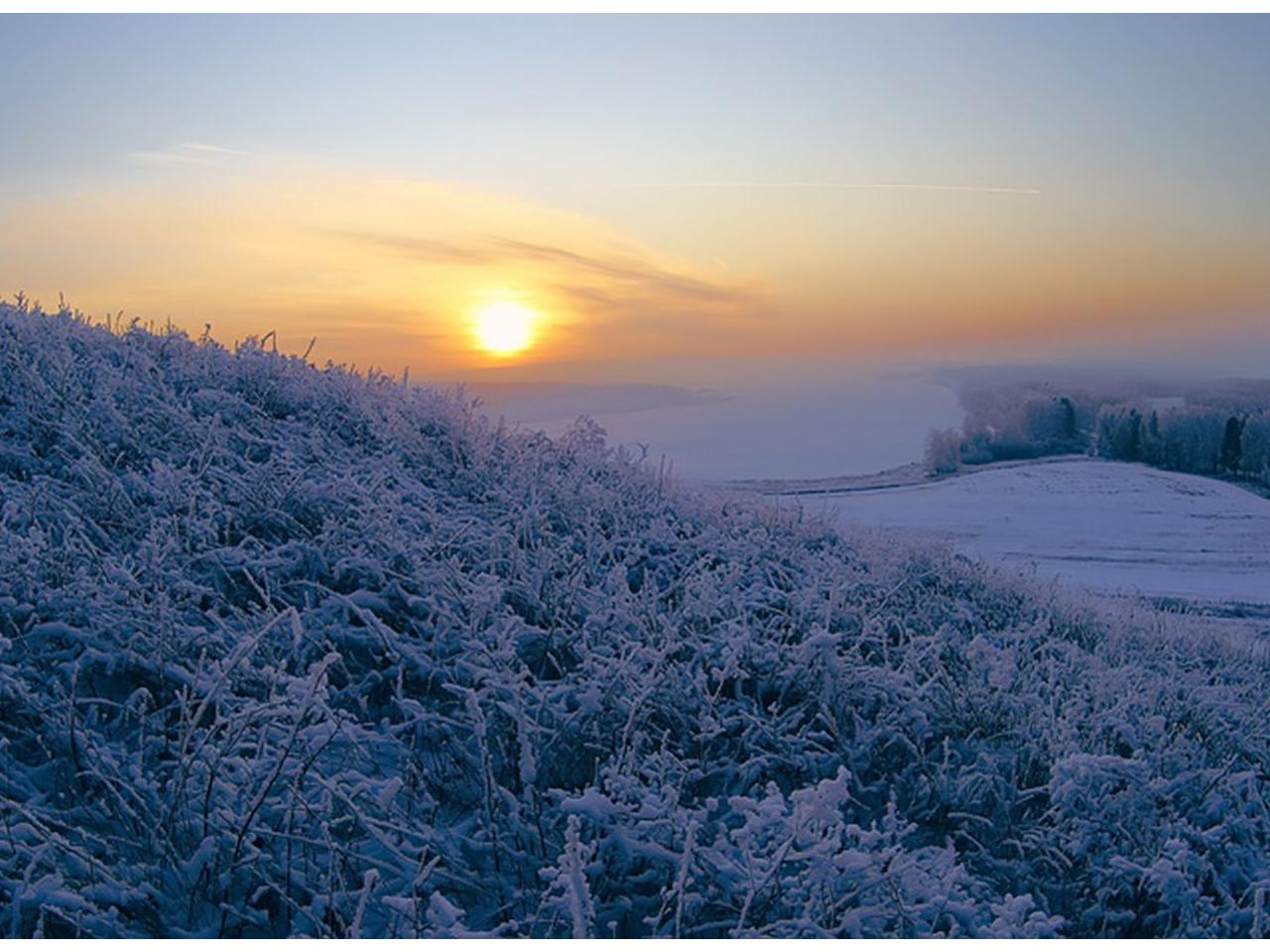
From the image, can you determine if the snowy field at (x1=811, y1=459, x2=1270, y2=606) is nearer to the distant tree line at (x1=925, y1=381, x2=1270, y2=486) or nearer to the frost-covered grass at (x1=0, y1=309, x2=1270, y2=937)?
the distant tree line at (x1=925, y1=381, x2=1270, y2=486)

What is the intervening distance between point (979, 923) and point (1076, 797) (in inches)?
51.9

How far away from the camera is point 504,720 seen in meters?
3.65

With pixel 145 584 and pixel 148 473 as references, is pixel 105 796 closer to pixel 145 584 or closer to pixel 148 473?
pixel 145 584

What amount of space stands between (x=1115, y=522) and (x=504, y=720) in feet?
43.9

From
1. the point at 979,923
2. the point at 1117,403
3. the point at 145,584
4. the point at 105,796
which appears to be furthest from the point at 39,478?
the point at 1117,403

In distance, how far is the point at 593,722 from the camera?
11.9 ft

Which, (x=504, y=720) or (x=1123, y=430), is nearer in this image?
(x=504, y=720)

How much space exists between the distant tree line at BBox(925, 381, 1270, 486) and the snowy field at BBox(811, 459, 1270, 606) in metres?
0.30

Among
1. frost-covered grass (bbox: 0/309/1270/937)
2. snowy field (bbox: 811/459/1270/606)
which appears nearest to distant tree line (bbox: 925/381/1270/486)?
snowy field (bbox: 811/459/1270/606)

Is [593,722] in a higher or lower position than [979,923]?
higher

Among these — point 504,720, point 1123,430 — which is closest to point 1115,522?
point 1123,430

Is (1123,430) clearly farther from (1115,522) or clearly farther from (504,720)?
(504,720)

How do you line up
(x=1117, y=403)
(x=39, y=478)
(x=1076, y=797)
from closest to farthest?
(x=1076, y=797), (x=39, y=478), (x=1117, y=403)

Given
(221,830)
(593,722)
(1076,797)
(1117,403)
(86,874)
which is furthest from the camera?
(1117,403)
